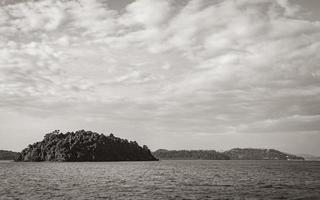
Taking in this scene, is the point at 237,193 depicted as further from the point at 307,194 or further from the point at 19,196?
the point at 19,196

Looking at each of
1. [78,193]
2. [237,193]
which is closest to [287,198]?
[237,193]

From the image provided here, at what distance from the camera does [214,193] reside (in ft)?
214

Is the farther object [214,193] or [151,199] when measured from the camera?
[214,193]

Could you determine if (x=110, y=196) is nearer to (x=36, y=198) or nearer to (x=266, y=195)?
(x=36, y=198)

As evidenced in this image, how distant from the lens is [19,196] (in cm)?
5866

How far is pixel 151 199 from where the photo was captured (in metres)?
56.9

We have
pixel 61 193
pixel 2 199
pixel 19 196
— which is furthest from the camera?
pixel 61 193

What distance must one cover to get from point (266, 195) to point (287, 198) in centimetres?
414

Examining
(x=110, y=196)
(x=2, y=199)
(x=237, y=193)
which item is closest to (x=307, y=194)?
(x=237, y=193)

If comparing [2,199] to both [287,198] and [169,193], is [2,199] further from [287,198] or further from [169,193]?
[287,198]

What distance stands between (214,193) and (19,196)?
32920 mm

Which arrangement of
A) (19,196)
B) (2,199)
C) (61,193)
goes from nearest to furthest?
(2,199)
(19,196)
(61,193)

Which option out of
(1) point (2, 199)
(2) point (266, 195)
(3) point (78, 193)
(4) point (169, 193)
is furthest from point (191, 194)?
(1) point (2, 199)

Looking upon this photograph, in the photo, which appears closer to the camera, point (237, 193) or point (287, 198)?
point (287, 198)
